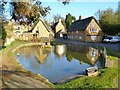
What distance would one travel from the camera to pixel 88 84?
14.0m

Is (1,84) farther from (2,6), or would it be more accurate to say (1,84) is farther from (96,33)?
(96,33)

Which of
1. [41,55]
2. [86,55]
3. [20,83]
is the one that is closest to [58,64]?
[86,55]

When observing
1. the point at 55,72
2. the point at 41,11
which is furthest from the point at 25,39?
the point at 41,11

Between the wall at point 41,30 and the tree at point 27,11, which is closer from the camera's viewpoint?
the tree at point 27,11

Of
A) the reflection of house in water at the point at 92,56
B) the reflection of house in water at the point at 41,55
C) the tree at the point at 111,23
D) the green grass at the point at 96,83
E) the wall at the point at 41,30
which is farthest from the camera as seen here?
the wall at the point at 41,30

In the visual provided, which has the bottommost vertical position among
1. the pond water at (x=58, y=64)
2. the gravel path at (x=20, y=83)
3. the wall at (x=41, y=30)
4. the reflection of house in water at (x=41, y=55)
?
the pond water at (x=58, y=64)

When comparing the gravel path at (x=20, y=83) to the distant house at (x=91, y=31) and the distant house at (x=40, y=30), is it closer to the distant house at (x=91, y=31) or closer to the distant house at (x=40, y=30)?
the distant house at (x=91, y=31)

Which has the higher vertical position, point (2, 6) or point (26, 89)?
point (2, 6)

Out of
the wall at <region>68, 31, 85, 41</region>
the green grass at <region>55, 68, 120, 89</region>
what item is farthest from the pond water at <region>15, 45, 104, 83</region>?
the wall at <region>68, 31, 85, 41</region>

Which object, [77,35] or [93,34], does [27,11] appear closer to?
[93,34]

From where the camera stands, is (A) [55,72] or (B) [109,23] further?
(B) [109,23]

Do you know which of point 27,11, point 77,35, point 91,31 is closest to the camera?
point 27,11

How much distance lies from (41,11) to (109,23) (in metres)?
53.6

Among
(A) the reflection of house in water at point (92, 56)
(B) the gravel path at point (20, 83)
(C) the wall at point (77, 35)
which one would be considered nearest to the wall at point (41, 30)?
(C) the wall at point (77, 35)
